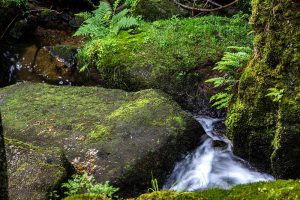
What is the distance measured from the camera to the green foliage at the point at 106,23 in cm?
945

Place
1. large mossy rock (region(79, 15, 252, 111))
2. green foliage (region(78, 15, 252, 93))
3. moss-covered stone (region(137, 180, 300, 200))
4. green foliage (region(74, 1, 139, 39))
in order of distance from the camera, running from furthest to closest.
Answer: green foliage (region(74, 1, 139, 39)) < green foliage (region(78, 15, 252, 93)) < large mossy rock (region(79, 15, 252, 111)) < moss-covered stone (region(137, 180, 300, 200))

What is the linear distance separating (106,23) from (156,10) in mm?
1459

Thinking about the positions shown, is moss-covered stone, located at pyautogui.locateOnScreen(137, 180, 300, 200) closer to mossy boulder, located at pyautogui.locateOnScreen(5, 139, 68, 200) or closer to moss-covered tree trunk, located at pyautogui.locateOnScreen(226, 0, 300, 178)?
moss-covered tree trunk, located at pyautogui.locateOnScreen(226, 0, 300, 178)

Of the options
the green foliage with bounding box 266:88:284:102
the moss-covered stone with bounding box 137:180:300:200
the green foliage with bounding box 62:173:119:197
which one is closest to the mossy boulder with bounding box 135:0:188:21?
the green foliage with bounding box 266:88:284:102

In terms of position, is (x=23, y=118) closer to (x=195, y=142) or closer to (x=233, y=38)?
(x=195, y=142)

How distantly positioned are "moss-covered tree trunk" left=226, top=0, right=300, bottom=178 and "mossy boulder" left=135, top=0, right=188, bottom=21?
529cm

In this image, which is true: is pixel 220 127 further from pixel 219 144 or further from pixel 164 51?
pixel 164 51

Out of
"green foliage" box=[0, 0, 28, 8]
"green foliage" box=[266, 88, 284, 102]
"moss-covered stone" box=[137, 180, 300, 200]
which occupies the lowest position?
"moss-covered stone" box=[137, 180, 300, 200]

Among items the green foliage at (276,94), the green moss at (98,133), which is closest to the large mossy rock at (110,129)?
the green moss at (98,133)

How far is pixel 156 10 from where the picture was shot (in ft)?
33.9

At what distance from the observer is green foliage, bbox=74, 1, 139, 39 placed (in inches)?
372

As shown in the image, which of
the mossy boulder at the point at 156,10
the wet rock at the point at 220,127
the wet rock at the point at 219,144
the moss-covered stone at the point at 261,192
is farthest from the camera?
the mossy boulder at the point at 156,10

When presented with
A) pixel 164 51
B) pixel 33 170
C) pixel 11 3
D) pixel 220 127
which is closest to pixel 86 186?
pixel 33 170

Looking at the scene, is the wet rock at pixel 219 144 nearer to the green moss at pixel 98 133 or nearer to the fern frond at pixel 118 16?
the green moss at pixel 98 133
